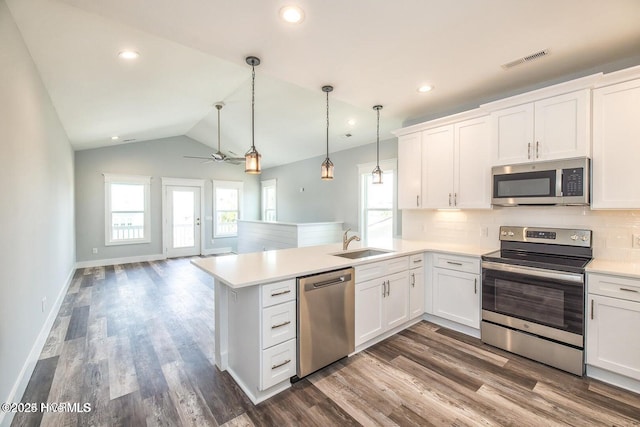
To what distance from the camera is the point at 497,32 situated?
6.74 ft

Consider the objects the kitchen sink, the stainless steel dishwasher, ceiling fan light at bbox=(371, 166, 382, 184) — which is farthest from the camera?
ceiling fan light at bbox=(371, 166, 382, 184)

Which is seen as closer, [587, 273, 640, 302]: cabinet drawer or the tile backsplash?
[587, 273, 640, 302]: cabinet drawer

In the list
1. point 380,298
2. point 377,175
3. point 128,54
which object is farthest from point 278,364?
point 128,54

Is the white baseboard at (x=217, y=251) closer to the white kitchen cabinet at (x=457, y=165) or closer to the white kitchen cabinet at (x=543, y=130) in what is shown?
the white kitchen cabinet at (x=457, y=165)

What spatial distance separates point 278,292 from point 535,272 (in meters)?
2.24

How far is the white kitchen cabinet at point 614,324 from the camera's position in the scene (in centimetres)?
204

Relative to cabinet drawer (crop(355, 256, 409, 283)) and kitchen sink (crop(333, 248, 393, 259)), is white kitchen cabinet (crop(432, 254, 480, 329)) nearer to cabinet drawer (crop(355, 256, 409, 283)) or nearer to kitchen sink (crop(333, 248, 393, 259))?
cabinet drawer (crop(355, 256, 409, 283))

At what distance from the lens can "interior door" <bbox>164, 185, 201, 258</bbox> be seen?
24.7 ft

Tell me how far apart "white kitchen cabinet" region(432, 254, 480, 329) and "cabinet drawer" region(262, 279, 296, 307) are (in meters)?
1.89

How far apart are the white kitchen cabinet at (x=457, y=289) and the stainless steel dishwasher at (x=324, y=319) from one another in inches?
49.4

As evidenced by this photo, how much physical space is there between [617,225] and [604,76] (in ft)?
4.25

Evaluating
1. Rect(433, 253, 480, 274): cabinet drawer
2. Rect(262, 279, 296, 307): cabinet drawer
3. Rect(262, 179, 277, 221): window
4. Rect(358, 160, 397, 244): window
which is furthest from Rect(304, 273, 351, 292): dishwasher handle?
Rect(262, 179, 277, 221): window

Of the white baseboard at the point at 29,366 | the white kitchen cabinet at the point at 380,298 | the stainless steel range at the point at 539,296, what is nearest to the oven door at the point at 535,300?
the stainless steel range at the point at 539,296

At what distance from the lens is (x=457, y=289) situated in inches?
119
